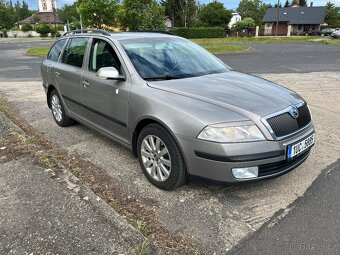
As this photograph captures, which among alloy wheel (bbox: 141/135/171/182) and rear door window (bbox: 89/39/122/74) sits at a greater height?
rear door window (bbox: 89/39/122/74)

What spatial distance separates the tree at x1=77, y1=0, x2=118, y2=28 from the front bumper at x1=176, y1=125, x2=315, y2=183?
2200 cm

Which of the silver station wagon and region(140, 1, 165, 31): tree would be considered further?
region(140, 1, 165, 31): tree

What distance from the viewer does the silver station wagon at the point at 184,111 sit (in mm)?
2992

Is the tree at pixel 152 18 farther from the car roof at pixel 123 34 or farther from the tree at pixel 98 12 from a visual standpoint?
the car roof at pixel 123 34

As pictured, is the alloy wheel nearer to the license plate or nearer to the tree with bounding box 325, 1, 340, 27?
the license plate

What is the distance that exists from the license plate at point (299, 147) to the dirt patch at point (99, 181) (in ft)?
4.21

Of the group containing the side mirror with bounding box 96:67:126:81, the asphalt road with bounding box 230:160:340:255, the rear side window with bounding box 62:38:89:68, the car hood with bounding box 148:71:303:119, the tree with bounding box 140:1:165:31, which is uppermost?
the tree with bounding box 140:1:165:31

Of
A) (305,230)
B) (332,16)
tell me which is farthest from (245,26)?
(305,230)

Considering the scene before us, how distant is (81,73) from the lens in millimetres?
4691

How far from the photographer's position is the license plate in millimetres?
3165

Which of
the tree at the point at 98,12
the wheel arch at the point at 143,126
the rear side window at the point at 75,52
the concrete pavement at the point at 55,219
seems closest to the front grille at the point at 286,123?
the wheel arch at the point at 143,126

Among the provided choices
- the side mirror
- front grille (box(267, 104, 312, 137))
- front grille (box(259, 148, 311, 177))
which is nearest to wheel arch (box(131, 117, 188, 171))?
the side mirror

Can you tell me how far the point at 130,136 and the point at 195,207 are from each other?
3.80 ft

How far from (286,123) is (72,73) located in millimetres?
3190
